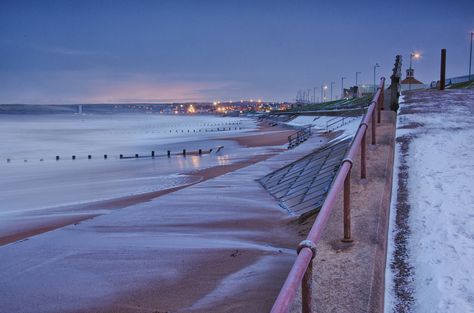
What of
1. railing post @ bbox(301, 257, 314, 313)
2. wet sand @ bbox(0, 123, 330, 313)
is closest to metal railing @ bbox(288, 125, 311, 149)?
wet sand @ bbox(0, 123, 330, 313)

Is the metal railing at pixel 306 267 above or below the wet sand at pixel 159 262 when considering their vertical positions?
above

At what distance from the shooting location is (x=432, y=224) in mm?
4879

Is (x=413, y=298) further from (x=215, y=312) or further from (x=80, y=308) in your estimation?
(x=80, y=308)

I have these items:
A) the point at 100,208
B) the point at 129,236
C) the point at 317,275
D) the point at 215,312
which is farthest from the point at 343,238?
the point at 100,208

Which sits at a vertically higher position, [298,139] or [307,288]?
[307,288]

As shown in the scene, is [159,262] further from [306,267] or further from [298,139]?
[298,139]

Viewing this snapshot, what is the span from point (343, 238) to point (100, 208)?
10.9 m

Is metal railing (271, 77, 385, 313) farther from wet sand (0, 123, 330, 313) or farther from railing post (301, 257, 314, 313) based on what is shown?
wet sand (0, 123, 330, 313)

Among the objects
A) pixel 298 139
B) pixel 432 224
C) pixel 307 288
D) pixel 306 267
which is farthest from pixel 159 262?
pixel 298 139

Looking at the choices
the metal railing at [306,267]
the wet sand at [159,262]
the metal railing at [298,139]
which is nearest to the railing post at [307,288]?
the metal railing at [306,267]

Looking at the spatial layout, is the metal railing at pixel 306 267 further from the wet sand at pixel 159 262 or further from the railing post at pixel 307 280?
the wet sand at pixel 159 262

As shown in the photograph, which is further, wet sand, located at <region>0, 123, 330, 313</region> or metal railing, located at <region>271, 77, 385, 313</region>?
wet sand, located at <region>0, 123, 330, 313</region>

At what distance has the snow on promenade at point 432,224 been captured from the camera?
3725 mm

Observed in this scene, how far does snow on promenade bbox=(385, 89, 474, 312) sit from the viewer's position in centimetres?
372
